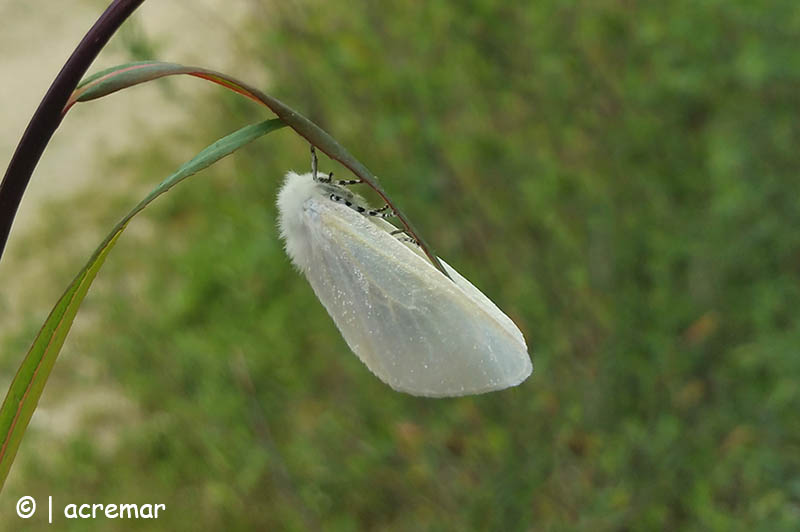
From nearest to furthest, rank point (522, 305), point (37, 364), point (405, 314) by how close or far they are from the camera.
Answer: point (37, 364) < point (405, 314) < point (522, 305)

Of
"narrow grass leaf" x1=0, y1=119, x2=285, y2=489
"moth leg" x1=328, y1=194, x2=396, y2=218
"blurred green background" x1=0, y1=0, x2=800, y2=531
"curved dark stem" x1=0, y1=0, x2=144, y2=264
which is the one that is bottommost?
"narrow grass leaf" x1=0, y1=119, x2=285, y2=489

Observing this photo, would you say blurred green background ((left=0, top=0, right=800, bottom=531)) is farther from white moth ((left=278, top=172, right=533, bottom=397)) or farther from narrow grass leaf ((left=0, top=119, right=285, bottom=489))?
narrow grass leaf ((left=0, top=119, right=285, bottom=489))

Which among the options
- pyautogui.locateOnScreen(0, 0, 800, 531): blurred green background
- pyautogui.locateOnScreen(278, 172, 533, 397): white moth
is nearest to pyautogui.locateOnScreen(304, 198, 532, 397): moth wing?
pyautogui.locateOnScreen(278, 172, 533, 397): white moth

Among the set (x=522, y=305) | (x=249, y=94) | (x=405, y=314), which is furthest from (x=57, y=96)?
(x=522, y=305)

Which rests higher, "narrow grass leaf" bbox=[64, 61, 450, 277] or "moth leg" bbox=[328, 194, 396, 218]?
"moth leg" bbox=[328, 194, 396, 218]

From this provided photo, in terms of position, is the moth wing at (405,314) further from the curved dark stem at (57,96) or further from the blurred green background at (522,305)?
the blurred green background at (522,305)

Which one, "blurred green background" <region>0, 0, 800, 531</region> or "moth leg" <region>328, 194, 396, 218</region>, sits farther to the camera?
"blurred green background" <region>0, 0, 800, 531</region>

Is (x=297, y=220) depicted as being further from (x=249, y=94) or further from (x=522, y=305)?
(x=522, y=305)
